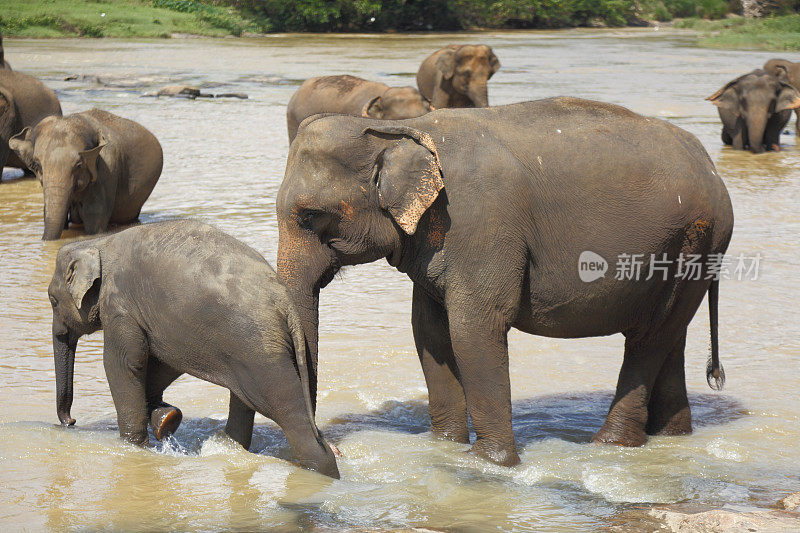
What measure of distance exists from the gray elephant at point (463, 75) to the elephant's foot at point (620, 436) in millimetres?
11235

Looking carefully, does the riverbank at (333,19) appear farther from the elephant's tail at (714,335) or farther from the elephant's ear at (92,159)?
the elephant's tail at (714,335)

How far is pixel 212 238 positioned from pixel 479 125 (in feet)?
4.29

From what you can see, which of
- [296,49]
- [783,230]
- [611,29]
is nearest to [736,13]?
[611,29]

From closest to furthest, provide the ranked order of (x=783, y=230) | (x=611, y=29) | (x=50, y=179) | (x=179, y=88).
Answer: (x=50, y=179), (x=783, y=230), (x=179, y=88), (x=611, y=29)

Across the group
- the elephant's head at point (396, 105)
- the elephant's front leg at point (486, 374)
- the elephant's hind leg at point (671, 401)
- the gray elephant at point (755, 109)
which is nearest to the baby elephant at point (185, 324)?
the elephant's front leg at point (486, 374)

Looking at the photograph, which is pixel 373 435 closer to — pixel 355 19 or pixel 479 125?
pixel 479 125

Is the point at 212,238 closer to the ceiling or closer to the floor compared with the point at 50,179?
closer to the ceiling

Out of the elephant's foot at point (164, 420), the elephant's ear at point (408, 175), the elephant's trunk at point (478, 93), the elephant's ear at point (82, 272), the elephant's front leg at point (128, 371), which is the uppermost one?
the elephant's ear at point (408, 175)

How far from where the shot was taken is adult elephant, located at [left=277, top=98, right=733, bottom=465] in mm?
4734

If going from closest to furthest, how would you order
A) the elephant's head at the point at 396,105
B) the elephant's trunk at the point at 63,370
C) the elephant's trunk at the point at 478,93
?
1. the elephant's trunk at the point at 63,370
2. the elephant's head at the point at 396,105
3. the elephant's trunk at the point at 478,93

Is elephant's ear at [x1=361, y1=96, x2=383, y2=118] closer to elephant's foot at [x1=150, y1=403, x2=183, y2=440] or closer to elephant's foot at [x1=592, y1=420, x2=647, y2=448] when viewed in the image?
elephant's foot at [x1=592, y1=420, x2=647, y2=448]

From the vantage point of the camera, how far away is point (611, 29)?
54688mm

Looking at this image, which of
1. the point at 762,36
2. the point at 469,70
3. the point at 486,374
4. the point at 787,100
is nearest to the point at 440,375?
the point at 486,374

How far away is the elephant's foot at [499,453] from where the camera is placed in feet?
16.4
